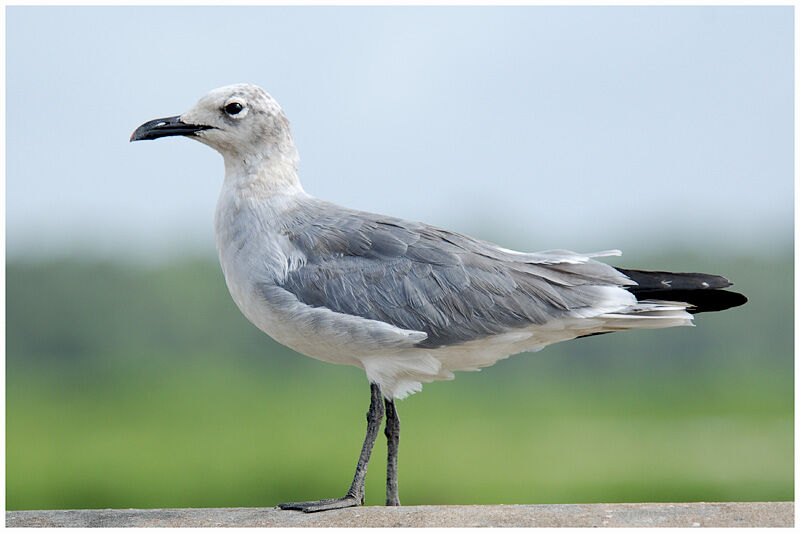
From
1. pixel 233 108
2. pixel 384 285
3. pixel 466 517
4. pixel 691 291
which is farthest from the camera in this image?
pixel 233 108

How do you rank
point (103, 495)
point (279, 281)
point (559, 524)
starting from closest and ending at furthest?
1. point (559, 524)
2. point (279, 281)
3. point (103, 495)

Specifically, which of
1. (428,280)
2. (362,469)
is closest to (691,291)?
(428,280)

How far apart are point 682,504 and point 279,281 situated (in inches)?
104

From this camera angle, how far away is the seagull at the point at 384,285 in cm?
542

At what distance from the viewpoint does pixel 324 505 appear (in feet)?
18.1

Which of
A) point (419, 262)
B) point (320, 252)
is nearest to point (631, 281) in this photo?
point (419, 262)

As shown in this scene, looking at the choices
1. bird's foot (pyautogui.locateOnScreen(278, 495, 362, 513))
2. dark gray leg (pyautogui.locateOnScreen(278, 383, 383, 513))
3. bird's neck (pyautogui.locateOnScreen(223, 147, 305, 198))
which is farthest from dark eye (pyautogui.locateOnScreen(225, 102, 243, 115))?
bird's foot (pyautogui.locateOnScreen(278, 495, 362, 513))

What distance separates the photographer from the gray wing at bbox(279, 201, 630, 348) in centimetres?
542

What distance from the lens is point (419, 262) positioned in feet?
18.2

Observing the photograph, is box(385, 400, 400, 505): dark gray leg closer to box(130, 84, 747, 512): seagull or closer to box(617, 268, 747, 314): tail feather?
box(130, 84, 747, 512): seagull

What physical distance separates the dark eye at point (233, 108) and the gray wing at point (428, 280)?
2.47 feet

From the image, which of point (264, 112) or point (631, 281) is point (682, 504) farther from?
point (264, 112)

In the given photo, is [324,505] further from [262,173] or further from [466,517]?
[262,173]

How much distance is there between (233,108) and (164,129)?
45 cm
